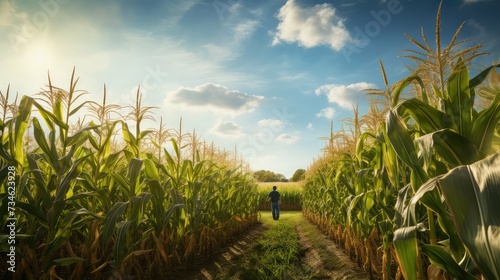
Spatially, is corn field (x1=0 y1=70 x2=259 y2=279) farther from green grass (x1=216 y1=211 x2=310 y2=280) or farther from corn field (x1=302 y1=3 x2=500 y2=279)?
corn field (x1=302 y1=3 x2=500 y2=279)

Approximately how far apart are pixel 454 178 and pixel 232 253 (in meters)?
5.63

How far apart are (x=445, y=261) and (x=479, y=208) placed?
732mm

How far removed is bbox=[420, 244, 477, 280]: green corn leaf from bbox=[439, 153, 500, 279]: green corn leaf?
63 cm

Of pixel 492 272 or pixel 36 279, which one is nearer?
pixel 492 272

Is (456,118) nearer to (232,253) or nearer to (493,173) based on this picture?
(493,173)

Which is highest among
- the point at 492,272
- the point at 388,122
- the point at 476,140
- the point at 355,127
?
the point at 355,127

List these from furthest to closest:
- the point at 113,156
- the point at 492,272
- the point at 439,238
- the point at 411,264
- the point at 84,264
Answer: the point at 113,156, the point at 84,264, the point at 439,238, the point at 411,264, the point at 492,272

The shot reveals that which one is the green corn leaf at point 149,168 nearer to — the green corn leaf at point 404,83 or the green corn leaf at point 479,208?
the green corn leaf at point 404,83

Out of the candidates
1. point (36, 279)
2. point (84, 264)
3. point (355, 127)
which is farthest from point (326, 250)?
point (36, 279)

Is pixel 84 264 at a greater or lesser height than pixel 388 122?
lesser

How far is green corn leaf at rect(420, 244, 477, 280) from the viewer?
59.7 inches

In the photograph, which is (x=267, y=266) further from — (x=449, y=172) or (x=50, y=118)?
(x=449, y=172)

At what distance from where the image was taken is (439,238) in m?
2.73

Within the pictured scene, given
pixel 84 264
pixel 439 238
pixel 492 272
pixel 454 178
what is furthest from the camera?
pixel 84 264
